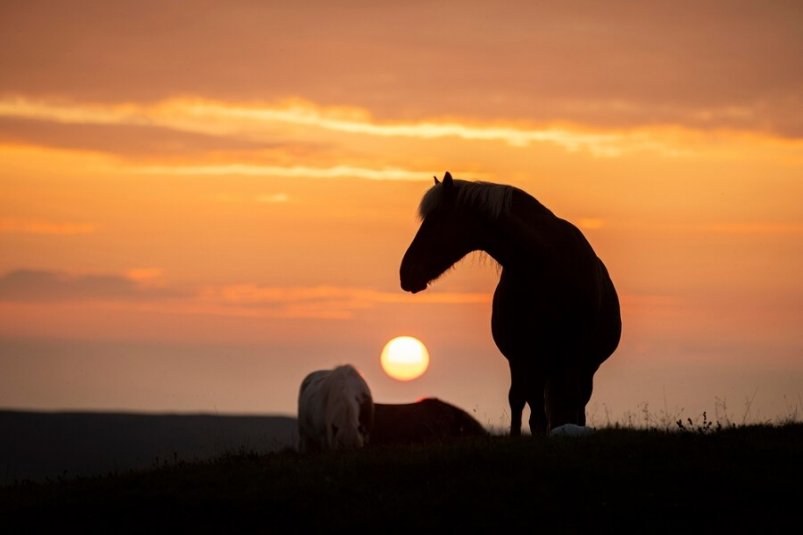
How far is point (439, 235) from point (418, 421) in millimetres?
10071

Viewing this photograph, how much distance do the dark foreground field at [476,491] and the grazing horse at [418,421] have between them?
941 cm

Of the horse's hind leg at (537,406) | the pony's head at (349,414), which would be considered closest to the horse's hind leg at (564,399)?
the horse's hind leg at (537,406)

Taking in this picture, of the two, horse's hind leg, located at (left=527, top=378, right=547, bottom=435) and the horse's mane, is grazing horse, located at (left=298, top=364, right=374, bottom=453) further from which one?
the horse's mane

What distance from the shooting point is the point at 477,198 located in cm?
1519

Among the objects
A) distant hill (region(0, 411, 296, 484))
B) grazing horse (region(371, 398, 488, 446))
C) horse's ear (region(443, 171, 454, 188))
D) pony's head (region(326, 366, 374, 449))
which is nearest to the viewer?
horse's ear (region(443, 171, 454, 188))

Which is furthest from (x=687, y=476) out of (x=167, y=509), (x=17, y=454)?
(x=17, y=454)

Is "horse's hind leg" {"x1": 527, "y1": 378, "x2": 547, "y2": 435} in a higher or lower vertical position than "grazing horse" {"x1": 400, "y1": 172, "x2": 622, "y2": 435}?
lower

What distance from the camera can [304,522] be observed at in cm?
1199

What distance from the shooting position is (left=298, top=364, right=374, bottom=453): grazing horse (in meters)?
18.6

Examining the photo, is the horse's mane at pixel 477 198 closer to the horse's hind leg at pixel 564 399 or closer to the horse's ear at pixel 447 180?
the horse's ear at pixel 447 180

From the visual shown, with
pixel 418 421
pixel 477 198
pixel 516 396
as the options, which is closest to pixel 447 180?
pixel 477 198

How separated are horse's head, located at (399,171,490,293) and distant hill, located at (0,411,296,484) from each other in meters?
45.5

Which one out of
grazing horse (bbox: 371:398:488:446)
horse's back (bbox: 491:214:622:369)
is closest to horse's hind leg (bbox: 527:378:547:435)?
horse's back (bbox: 491:214:622:369)

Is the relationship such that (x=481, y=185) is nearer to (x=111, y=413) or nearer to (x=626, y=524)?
(x=626, y=524)
